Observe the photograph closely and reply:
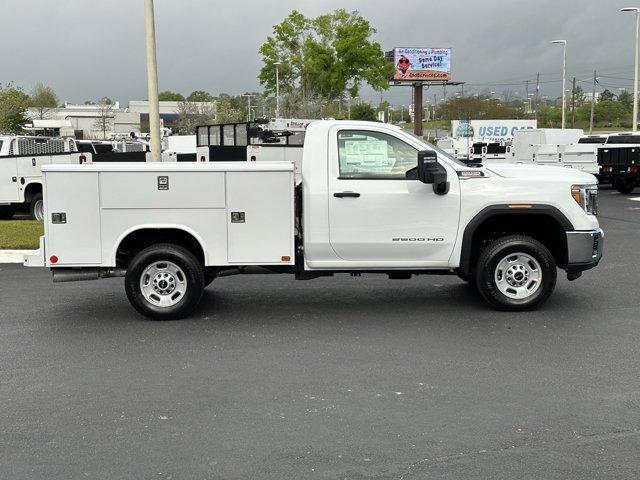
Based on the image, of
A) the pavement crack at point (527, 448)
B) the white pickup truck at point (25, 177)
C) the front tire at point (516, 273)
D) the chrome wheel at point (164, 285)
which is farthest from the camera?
the white pickup truck at point (25, 177)

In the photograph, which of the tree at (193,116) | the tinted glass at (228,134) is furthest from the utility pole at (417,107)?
the tinted glass at (228,134)

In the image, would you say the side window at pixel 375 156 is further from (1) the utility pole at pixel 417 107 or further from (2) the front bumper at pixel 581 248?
(1) the utility pole at pixel 417 107

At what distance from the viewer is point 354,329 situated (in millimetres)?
7633

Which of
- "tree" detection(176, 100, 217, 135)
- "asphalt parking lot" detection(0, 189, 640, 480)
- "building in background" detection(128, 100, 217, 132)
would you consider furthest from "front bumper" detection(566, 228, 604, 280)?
"building in background" detection(128, 100, 217, 132)

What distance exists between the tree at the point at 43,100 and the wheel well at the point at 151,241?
308 ft

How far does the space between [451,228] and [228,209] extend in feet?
7.77

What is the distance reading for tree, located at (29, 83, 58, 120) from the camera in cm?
9869

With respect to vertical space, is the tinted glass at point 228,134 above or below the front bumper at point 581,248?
above

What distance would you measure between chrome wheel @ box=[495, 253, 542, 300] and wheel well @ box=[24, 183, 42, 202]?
12.2 metres

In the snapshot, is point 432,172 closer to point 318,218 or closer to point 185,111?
point 318,218

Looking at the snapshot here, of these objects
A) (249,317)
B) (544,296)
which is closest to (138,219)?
(249,317)

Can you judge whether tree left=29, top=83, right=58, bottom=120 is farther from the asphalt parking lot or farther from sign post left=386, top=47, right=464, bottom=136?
the asphalt parking lot

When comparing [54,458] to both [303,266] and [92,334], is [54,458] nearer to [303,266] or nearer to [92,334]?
[92,334]

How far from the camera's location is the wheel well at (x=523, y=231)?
824 centimetres
